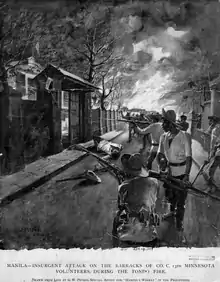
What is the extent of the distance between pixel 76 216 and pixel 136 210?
412mm

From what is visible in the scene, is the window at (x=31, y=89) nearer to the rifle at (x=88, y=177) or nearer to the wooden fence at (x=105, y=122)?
the wooden fence at (x=105, y=122)

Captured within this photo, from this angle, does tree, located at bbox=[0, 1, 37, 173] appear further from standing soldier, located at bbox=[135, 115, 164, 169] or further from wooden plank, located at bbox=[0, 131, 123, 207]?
standing soldier, located at bbox=[135, 115, 164, 169]

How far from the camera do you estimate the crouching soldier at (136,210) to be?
1.54 m

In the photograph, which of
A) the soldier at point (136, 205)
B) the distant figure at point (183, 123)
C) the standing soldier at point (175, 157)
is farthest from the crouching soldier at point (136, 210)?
the distant figure at point (183, 123)

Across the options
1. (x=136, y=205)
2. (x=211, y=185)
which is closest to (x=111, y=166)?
(x=136, y=205)

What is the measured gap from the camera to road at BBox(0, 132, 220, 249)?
5.17 ft

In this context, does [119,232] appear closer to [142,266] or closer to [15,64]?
[142,266]

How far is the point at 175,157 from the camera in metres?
1.60

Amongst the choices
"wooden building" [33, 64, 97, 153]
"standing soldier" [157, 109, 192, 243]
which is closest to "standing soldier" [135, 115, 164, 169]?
"standing soldier" [157, 109, 192, 243]

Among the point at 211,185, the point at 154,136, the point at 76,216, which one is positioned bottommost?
the point at 76,216

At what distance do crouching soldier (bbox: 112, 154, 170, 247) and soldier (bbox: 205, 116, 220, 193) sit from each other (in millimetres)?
404

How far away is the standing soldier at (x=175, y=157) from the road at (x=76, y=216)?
5cm

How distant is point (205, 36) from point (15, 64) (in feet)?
4.39

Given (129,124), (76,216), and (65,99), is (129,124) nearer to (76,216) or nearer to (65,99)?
(65,99)
